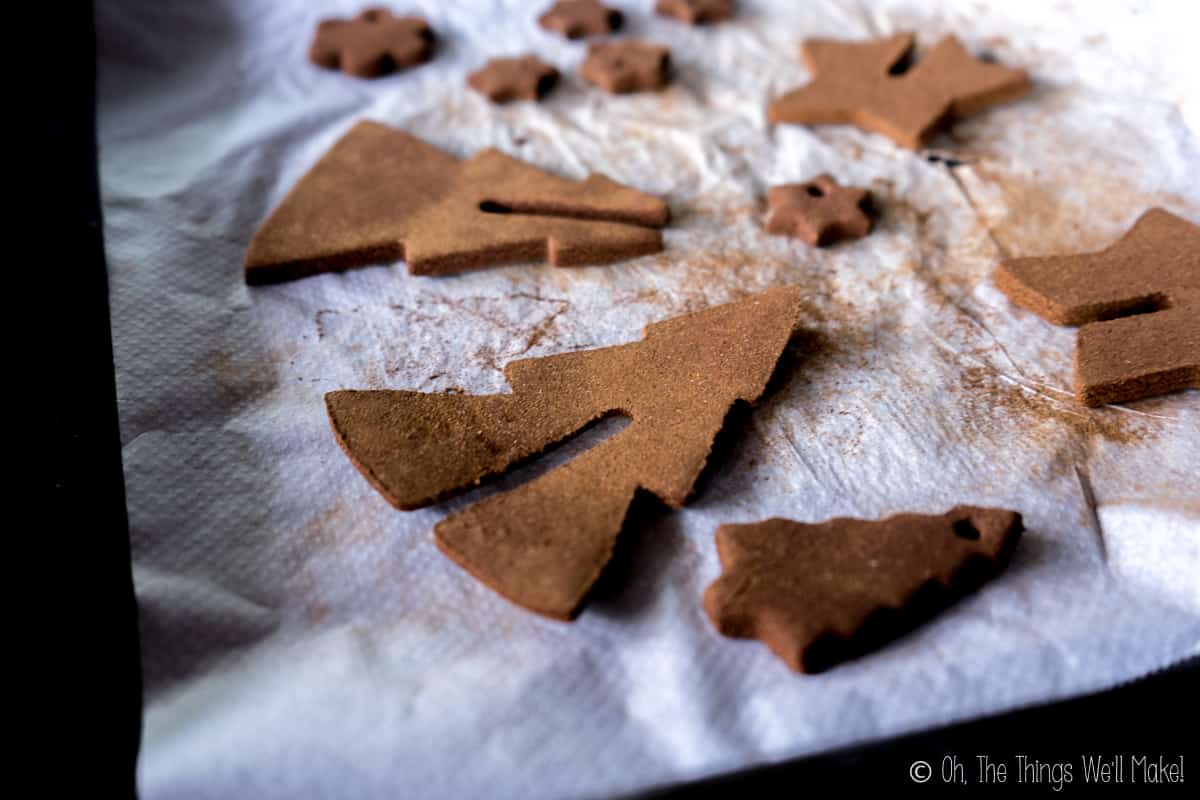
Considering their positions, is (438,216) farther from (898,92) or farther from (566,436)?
(898,92)

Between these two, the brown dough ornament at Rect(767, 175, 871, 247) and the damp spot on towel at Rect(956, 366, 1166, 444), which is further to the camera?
the brown dough ornament at Rect(767, 175, 871, 247)

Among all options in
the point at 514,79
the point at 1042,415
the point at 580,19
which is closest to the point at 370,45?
the point at 514,79

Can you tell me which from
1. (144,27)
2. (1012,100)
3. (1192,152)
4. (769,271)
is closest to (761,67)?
(1012,100)

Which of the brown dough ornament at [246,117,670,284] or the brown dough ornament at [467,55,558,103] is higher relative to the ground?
the brown dough ornament at [467,55,558,103]

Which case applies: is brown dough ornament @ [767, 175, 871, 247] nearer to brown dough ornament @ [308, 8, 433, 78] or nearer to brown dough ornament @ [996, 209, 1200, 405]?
brown dough ornament @ [996, 209, 1200, 405]

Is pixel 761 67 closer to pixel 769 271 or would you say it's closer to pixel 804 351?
pixel 769 271

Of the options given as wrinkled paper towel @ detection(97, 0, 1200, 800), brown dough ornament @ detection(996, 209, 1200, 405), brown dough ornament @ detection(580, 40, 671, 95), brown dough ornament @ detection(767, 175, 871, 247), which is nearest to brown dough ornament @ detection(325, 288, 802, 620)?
wrinkled paper towel @ detection(97, 0, 1200, 800)
